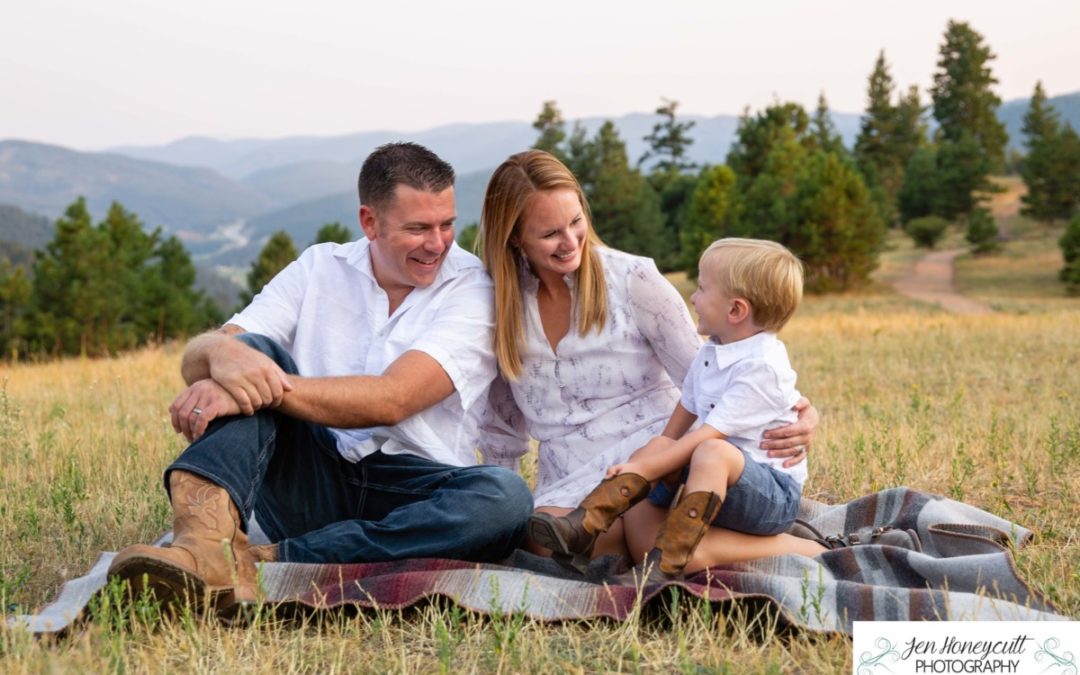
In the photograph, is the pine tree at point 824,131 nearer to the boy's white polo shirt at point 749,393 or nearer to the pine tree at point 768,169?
the pine tree at point 768,169

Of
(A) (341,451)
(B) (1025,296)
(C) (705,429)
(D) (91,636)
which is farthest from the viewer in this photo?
(B) (1025,296)

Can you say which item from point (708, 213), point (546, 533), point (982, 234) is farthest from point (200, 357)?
point (982, 234)

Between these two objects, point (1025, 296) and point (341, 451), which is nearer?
point (341, 451)

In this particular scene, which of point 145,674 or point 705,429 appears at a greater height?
point 705,429

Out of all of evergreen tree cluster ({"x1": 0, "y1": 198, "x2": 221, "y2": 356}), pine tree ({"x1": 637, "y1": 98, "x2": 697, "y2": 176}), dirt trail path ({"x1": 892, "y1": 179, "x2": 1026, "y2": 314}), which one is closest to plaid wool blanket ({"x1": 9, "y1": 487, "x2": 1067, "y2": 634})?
dirt trail path ({"x1": 892, "y1": 179, "x2": 1026, "y2": 314})

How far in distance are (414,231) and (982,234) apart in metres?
42.1

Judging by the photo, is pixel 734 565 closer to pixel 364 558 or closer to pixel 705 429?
pixel 705 429

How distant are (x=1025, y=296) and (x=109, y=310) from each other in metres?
29.6

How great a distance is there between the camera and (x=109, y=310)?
34.9 meters

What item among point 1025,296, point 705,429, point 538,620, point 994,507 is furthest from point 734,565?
point 1025,296

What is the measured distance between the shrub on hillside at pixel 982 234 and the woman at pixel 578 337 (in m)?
41.4

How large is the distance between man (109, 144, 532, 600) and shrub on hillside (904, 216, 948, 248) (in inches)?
1800

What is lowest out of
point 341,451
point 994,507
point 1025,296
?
point 1025,296

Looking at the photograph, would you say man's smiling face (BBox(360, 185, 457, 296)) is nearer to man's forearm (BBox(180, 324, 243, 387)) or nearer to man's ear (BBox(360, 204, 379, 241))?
man's ear (BBox(360, 204, 379, 241))
